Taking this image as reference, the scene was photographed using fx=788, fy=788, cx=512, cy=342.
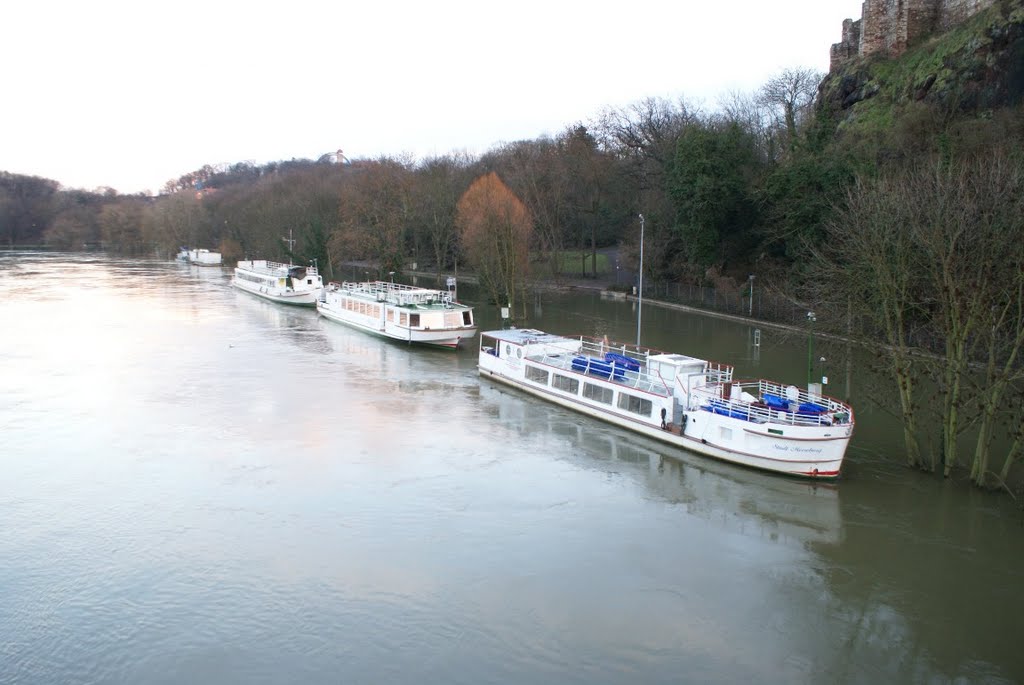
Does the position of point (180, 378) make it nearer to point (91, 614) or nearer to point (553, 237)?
point (91, 614)

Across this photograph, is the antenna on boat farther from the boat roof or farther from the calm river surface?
the boat roof

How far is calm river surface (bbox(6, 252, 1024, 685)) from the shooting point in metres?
14.1

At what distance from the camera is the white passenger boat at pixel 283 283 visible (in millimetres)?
64000

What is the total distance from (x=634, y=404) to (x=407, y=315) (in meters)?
20.3

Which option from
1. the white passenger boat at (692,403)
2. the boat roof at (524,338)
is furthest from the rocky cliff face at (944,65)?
the boat roof at (524,338)

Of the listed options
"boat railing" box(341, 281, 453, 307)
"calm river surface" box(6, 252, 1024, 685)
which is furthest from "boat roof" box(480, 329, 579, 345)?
"boat railing" box(341, 281, 453, 307)

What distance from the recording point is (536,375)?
1271 inches

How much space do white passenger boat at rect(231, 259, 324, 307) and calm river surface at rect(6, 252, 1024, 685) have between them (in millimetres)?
32244

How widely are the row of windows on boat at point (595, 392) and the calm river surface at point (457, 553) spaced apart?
0.99 metres

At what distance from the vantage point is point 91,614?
1526 cm

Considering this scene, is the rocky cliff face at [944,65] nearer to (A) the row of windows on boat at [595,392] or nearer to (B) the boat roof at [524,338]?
(B) the boat roof at [524,338]

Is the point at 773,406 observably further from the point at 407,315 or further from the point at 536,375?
the point at 407,315

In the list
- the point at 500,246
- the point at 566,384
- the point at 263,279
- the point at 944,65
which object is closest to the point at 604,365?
the point at 566,384

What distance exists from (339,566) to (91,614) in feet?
15.7
